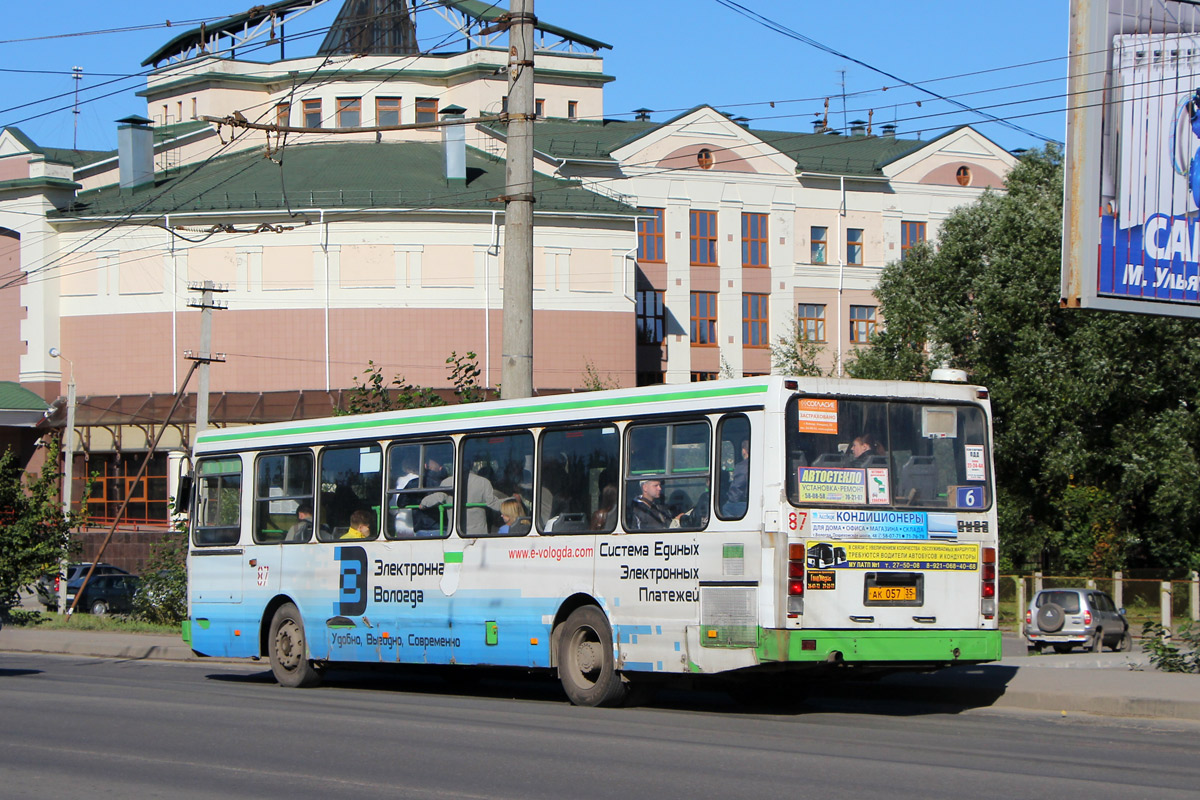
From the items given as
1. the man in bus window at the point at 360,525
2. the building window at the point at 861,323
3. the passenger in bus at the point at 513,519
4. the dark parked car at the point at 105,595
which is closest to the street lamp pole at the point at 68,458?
the dark parked car at the point at 105,595

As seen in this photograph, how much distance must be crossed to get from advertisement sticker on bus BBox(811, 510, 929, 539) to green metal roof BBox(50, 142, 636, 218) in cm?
4922

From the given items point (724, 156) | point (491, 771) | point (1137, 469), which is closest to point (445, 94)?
point (724, 156)

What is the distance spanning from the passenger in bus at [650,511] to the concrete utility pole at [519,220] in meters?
4.96

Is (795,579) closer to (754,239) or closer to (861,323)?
(754,239)

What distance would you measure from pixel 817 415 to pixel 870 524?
3.50ft

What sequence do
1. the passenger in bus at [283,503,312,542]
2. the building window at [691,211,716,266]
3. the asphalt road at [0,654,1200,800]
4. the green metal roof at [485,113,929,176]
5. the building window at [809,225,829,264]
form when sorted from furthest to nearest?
the building window at [809,225,829,264]
the building window at [691,211,716,266]
the green metal roof at [485,113,929,176]
the passenger in bus at [283,503,312,542]
the asphalt road at [0,654,1200,800]

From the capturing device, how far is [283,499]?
18.0 meters

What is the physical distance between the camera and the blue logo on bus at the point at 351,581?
1688 cm

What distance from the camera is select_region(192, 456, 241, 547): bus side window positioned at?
18797mm

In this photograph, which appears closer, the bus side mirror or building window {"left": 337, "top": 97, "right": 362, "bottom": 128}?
the bus side mirror

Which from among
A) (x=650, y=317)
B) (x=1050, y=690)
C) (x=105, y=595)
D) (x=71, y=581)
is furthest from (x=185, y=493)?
(x=650, y=317)

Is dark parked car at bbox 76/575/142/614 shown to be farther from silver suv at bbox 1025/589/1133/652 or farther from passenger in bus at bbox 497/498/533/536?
passenger in bus at bbox 497/498/533/536

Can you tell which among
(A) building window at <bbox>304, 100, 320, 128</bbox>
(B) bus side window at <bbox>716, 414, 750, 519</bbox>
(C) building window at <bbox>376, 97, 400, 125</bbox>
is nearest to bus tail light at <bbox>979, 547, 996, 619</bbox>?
(B) bus side window at <bbox>716, 414, 750, 519</bbox>

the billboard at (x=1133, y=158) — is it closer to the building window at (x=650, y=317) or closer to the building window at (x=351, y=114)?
the building window at (x=650, y=317)
